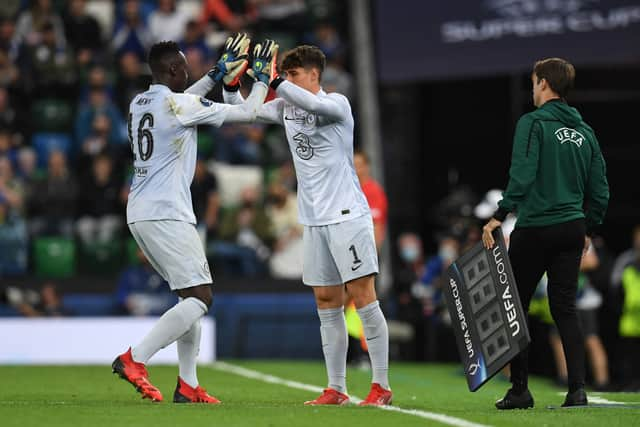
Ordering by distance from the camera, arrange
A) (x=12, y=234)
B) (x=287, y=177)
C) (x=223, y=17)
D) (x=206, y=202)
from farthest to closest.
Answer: (x=223, y=17)
(x=287, y=177)
(x=206, y=202)
(x=12, y=234)

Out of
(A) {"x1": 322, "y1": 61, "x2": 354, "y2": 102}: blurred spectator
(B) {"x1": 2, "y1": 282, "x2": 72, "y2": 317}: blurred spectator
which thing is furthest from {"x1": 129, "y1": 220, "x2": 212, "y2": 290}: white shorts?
(A) {"x1": 322, "y1": 61, "x2": 354, "y2": 102}: blurred spectator

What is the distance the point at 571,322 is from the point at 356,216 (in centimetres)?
144

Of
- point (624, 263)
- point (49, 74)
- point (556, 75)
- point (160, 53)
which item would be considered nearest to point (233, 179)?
point (49, 74)

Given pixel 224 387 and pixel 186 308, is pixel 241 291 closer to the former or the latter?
pixel 224 387

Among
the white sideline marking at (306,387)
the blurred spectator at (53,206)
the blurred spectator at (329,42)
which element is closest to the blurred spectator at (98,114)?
the blurred spectator at (53,206)

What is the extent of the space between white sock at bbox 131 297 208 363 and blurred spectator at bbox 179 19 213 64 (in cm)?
1054

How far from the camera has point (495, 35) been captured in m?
16.5

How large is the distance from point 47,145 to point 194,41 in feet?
8.02

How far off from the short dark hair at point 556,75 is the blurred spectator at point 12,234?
944 cm

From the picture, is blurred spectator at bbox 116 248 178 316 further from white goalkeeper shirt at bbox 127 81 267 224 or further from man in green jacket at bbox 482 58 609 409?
man in green jacket at bbox 482 58 609 409

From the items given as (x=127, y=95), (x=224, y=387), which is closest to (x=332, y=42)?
(x=127, y=95)

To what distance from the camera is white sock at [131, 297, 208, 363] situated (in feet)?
26.6

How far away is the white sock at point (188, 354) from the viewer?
8.41 metres

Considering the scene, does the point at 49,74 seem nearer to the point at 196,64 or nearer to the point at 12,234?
the point at 196,64
